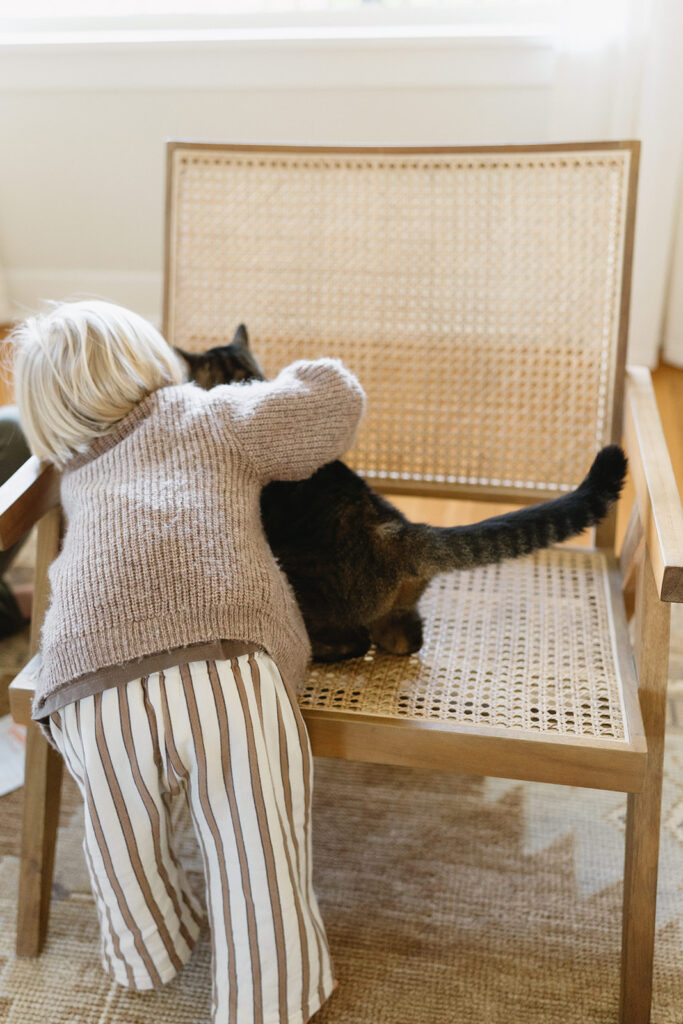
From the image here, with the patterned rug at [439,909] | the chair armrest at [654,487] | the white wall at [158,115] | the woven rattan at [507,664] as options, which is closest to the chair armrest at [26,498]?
the woven rattan at [507,664]

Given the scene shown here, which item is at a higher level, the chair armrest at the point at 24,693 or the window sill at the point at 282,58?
the window sill at the point at 282,58

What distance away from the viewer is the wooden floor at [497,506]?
1.95 m

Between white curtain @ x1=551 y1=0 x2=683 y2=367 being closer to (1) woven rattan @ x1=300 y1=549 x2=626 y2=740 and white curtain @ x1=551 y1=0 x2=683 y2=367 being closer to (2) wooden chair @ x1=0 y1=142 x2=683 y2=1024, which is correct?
(2) wooden chair @ x1=0 y1=142 x2=683 y2=1024

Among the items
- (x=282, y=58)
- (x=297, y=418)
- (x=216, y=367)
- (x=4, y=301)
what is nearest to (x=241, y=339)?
(x=216, y=367)

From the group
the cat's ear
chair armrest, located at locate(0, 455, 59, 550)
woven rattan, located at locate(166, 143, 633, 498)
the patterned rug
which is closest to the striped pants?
the patterned rug

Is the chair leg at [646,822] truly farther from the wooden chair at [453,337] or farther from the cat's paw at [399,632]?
the cat's paw at [399,632]

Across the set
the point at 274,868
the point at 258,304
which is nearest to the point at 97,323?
the point at 258,304

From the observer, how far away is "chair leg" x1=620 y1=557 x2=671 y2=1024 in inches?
37.3

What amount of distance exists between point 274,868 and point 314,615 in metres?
0.29

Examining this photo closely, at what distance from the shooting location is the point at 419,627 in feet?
3.63

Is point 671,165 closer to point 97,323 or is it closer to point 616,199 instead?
point 616,199

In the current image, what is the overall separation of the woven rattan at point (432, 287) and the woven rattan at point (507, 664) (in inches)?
7.0

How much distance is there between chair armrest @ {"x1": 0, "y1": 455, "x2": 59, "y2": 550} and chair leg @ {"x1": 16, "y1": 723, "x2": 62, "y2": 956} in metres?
0.28

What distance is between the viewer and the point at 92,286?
280cm
